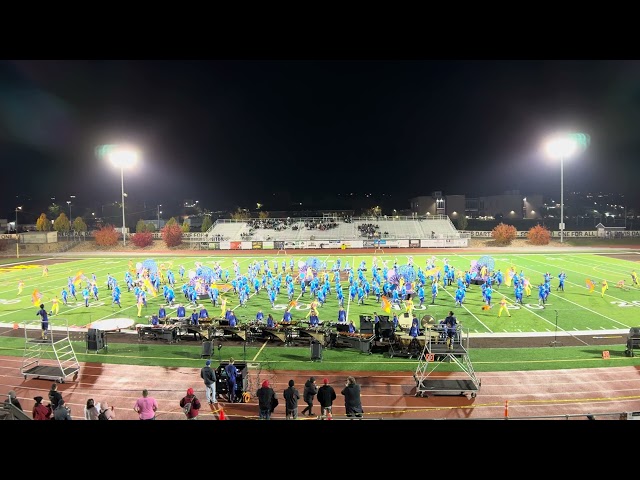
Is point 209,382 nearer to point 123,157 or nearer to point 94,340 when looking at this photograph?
point 94,340

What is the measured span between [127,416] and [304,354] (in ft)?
17.6

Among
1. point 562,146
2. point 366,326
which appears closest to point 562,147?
point 562,146

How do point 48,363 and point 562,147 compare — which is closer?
point 48,363

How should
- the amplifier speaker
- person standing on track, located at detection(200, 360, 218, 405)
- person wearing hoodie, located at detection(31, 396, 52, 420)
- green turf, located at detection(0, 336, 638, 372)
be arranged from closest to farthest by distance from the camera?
person wearing hoodie, located at detection(31, 396, 52, 420) → person standing on track, located at detection(200, 360, 218, 405) → green turf, located at detection(0, 336, 638, 372) → the amplifier speaker

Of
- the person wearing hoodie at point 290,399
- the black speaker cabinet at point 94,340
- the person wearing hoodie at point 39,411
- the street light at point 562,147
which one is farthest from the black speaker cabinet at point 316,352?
the street light at point 562,147

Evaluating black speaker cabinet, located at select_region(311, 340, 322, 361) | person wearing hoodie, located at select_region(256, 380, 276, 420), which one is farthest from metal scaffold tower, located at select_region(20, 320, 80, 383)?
black speaker cabinet, located at select_region(311, 340, 322, 361)

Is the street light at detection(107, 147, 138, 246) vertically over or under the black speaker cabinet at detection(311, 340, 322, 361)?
over

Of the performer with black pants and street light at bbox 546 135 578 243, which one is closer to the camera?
the performer with black pants

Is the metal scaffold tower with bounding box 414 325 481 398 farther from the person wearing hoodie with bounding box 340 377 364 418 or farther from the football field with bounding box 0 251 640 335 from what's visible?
the person wearing hoodie with bounding box 340 377 364 418

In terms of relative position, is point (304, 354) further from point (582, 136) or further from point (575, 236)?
point (575, 236)

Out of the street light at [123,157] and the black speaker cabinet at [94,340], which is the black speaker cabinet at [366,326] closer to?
the black speaker cabinet at [94,340]

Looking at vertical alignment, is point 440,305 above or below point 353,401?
below
